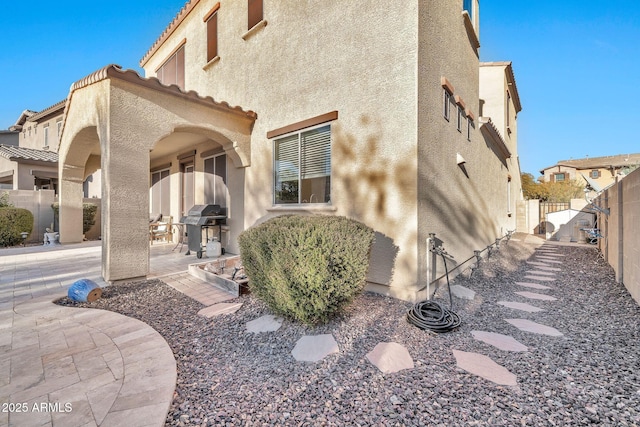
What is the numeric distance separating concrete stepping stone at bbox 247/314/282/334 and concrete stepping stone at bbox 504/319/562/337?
3139mm

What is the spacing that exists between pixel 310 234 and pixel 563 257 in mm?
9405

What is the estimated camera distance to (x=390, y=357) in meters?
2.89

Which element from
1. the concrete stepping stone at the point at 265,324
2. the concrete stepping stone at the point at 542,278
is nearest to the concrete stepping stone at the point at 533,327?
the concrete stepping stone at the point at 542,278

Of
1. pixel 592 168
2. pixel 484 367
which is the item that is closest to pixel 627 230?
pixel 484 367

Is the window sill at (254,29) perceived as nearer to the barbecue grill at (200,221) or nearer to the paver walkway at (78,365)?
the barbecue grill at (200,221)

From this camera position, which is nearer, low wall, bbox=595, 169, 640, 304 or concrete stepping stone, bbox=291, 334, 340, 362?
concrete stepping stone, bbox=291, 334, 340, 362

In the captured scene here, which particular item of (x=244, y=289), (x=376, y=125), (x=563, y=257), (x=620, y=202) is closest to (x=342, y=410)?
(x=244, y=289)

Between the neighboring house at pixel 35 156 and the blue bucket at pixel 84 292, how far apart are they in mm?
10705

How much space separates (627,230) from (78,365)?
827cm

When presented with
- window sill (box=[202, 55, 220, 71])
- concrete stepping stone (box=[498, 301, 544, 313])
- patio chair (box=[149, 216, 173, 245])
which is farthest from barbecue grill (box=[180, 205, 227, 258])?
concrete stepping stone (box=[498, 301, 544, 313])

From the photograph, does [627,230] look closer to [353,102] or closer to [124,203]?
[353,102]

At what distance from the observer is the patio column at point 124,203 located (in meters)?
4.91

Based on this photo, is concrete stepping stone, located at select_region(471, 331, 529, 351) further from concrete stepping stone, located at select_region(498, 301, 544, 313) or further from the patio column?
the patio column

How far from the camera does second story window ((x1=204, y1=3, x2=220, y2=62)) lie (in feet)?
28.7
